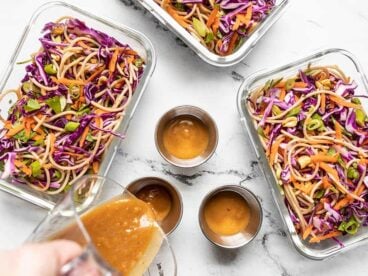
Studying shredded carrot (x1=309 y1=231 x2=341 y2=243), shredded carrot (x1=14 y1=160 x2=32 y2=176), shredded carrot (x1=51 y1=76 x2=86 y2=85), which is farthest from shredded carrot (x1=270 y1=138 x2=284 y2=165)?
shredded carrot (x1=14 y1=160 x2=32 y2=176)

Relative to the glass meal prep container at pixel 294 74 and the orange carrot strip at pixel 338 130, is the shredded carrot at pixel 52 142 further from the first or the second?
the orange carrot strip at pixel 338 130

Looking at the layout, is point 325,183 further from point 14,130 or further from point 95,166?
point 14,130

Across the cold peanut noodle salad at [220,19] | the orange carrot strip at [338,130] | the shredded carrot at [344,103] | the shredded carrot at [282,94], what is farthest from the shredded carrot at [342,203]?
the cold peanut noodle salad at [220,19]

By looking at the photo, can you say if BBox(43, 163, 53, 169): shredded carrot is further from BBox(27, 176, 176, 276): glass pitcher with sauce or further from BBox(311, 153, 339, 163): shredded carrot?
BBox(311, 153, 339, 163): shredded carrot

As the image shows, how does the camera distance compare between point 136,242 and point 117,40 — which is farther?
point 117,40

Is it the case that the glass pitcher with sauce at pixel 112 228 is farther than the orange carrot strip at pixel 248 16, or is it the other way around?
the orange carrot strip at pixel 248 16

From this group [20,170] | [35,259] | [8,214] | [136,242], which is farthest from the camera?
Answer: [8,214]

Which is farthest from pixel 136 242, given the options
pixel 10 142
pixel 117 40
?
pixel 117 40

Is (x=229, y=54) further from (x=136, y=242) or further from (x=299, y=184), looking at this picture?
(x=136, y=242)
